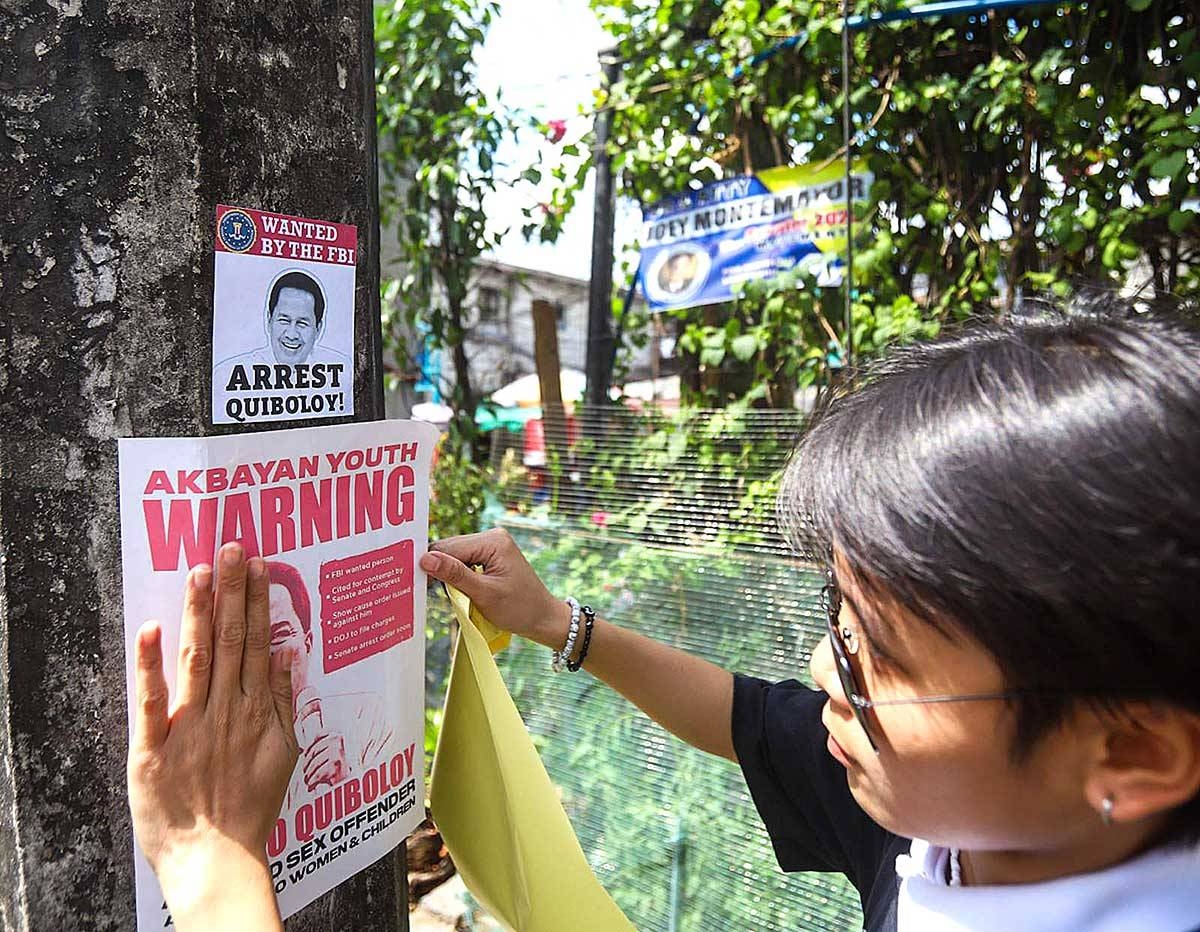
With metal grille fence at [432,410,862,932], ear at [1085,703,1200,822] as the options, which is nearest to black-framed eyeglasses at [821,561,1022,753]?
ear at [1085,703,1200,822]

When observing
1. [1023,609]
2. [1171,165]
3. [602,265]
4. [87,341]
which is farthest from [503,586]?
[602,265]

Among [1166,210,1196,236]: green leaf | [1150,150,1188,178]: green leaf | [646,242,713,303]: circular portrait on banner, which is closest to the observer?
[1150,150,1188,178]: green leaf

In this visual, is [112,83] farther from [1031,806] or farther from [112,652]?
[1031,806]

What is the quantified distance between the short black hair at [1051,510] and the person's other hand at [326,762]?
57 centimetres

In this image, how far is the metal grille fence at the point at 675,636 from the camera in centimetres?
237

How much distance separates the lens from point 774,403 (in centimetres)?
352

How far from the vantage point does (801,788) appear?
4.02 ft

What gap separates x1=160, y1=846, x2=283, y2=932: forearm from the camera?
770mm

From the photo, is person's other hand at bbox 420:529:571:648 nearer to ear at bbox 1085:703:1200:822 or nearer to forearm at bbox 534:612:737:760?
forearm at bbox 534:612:737:760

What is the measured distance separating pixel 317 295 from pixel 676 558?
1804mm

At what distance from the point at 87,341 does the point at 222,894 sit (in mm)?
480

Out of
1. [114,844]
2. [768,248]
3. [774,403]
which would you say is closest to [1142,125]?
[768,248]

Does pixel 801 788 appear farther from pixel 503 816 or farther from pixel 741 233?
pixel 741 233

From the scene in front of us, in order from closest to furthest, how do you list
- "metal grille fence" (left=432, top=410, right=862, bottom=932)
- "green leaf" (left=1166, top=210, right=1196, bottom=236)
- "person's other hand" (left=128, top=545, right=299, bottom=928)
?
"person's other hand" (left=128, top=545, right=299, bottom=928) → "metal grille fence" (left=432, top=410, right=862, bottom=932) → "green leaf" (left=1166, top=210, right=1196, bottom=236)
